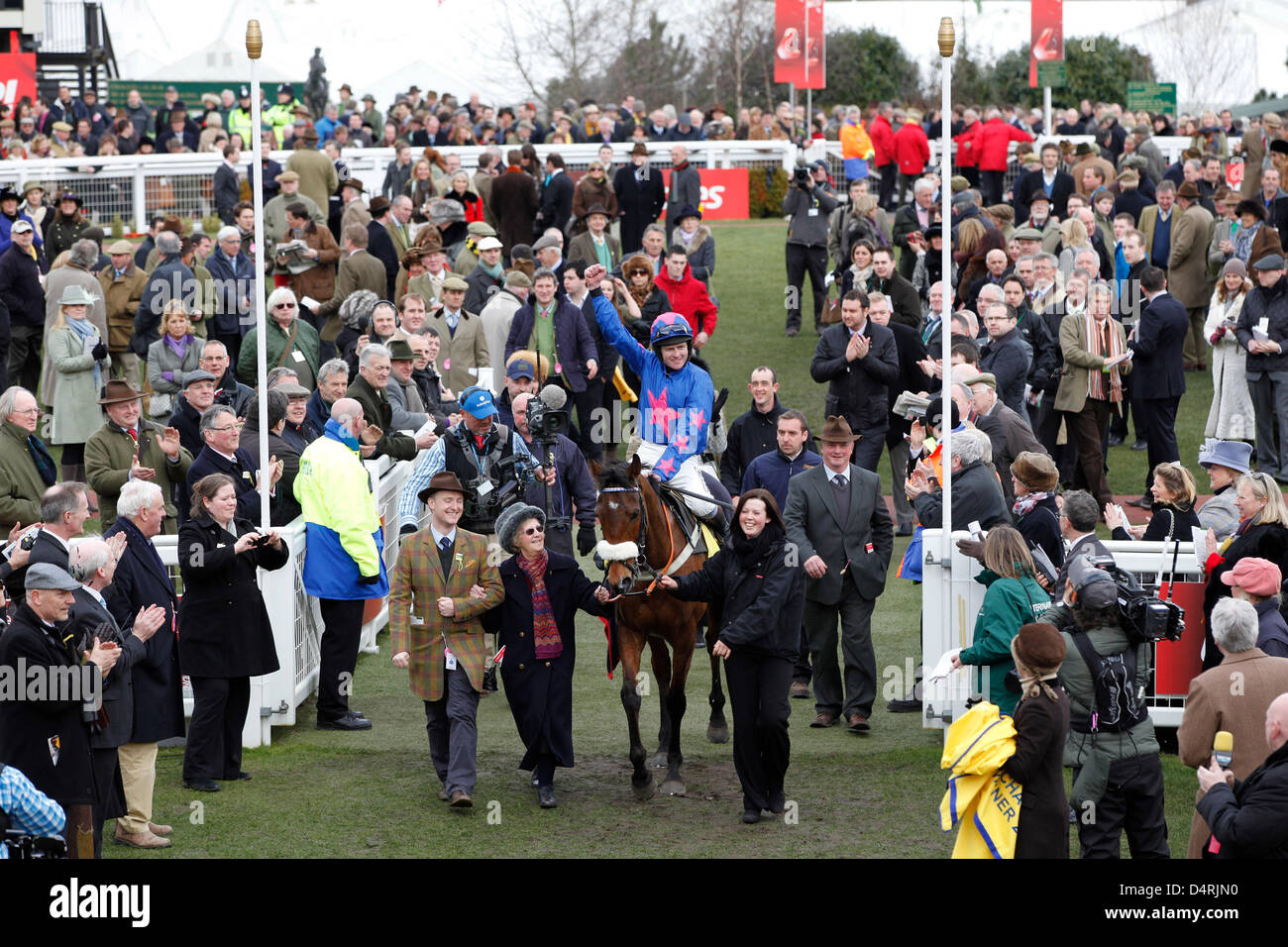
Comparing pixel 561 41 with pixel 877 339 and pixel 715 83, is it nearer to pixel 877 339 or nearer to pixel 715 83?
pixel 715 83

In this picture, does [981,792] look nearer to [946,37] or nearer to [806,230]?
[946,37]

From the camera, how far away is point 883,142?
88.6ft

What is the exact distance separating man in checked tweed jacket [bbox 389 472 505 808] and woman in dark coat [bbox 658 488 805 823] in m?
1.07

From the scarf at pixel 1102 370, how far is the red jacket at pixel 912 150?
461 inches

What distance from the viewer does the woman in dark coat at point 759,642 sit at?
8805 millimetres

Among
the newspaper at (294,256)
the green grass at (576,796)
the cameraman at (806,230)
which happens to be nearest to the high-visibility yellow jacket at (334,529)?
the green grass at (576,796)

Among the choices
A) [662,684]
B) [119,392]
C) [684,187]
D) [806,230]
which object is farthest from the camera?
[684,187]

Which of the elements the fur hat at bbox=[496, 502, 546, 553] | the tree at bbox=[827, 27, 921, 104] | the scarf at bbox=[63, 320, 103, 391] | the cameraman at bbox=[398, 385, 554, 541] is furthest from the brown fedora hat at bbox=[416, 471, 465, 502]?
the tree at bbox=[827, 27, 921, 104]

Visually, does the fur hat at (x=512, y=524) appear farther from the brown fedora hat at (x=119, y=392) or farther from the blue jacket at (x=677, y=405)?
the brown fedora hat at (x=119, y=392)

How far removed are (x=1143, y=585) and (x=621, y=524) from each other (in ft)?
10.1

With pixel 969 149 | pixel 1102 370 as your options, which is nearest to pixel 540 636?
pixel 1102 370

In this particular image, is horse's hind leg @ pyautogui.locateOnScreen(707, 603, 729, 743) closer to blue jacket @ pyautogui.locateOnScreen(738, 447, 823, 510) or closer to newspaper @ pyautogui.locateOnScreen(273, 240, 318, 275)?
blue jacket @ pyautogui.locateOnScreen(738, 447, 823, 510)

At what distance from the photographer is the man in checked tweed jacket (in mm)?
9133

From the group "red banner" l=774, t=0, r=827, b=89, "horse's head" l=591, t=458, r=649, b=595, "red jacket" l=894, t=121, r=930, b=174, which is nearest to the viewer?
"horse's head" l=591, t=458, r=649, b=595
